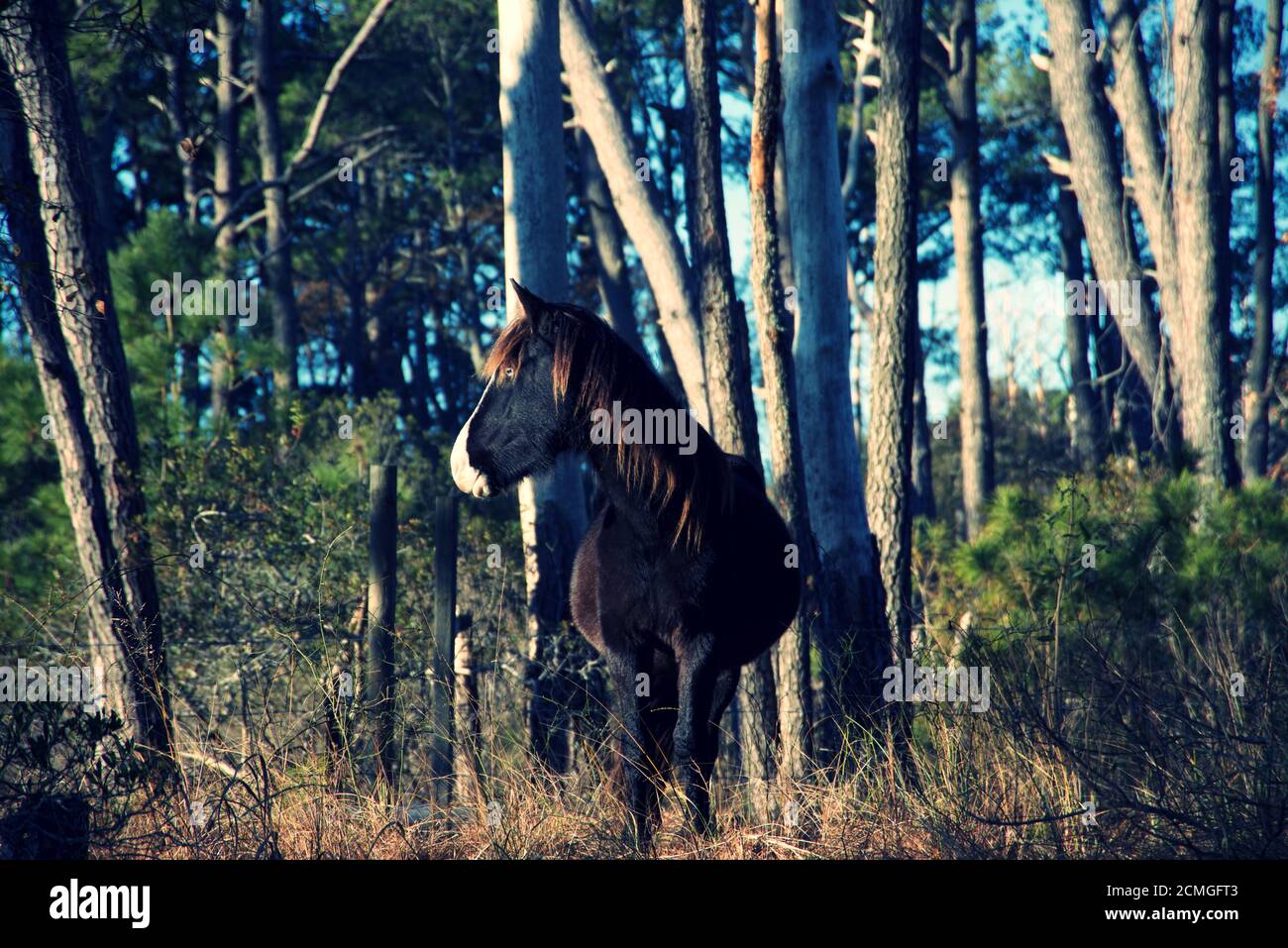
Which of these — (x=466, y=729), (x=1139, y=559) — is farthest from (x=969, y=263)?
(x=466, y=729)

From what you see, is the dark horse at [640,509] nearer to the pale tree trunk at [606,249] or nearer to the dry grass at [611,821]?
the dry grass at [611,821]

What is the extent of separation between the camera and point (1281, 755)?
14.3 feet

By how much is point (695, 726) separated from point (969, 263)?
15.4 m

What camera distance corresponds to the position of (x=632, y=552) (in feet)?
15.7

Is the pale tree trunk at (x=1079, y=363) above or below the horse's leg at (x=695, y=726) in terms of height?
above

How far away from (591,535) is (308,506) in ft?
14.4

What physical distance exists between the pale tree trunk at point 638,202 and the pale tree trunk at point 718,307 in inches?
50.1

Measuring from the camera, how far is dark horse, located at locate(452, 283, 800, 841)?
15.1 feet

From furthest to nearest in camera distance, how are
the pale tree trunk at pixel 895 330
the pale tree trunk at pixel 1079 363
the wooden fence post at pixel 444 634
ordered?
the pale tree trunk at pixel 1079 363 → the pale tree trunk at pixel 895 330 → the wooden fence post at pixel 444 634

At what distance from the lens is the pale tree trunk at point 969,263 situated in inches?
716

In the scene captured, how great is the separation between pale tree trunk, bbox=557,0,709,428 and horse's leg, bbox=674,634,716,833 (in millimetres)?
4762

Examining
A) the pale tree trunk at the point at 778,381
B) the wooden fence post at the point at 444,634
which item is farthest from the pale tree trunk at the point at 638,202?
the wooden fence post at the point at 444,634
